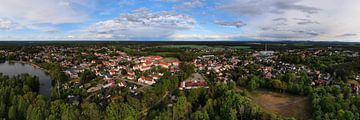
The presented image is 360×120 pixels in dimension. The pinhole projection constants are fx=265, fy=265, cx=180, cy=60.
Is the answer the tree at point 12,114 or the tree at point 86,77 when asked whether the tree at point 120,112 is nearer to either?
the tree at point 12,114

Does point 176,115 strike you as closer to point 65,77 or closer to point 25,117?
point 25,117

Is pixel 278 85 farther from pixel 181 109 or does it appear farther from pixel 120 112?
pixel 120 112

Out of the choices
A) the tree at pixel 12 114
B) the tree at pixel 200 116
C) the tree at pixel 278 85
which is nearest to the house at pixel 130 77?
the tree at pixel 278 85

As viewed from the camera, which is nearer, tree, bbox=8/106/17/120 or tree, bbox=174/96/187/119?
tree, bbox=8/106/17/120

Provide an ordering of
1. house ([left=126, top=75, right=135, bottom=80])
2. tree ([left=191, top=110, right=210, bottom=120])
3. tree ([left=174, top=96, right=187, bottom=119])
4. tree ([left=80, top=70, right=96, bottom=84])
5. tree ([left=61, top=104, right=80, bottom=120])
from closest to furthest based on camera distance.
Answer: tree ([left=61, top=104, right=80, bottom=120]) < tree ([left=191, top=110, right=210, bottom=120]) < tree ([left=174, top=96, right=187, bottom=119]) < tree ([left=80, top=70, right=96, bottom=84]) < house ([left=126, top=75, right=135, bottom=80])

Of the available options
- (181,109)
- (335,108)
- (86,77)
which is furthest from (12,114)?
(335,108)

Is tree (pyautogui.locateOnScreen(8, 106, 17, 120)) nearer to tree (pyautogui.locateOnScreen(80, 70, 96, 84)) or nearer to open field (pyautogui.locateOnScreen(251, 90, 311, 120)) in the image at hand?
tree (pyautogui.locateOnScreen(80, 70, 96, 84))

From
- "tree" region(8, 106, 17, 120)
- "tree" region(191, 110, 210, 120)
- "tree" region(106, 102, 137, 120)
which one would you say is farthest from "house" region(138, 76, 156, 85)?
"tree" region(8, 106, 17, 120)

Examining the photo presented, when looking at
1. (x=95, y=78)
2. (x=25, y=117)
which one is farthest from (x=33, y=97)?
(x=95, y=78)
